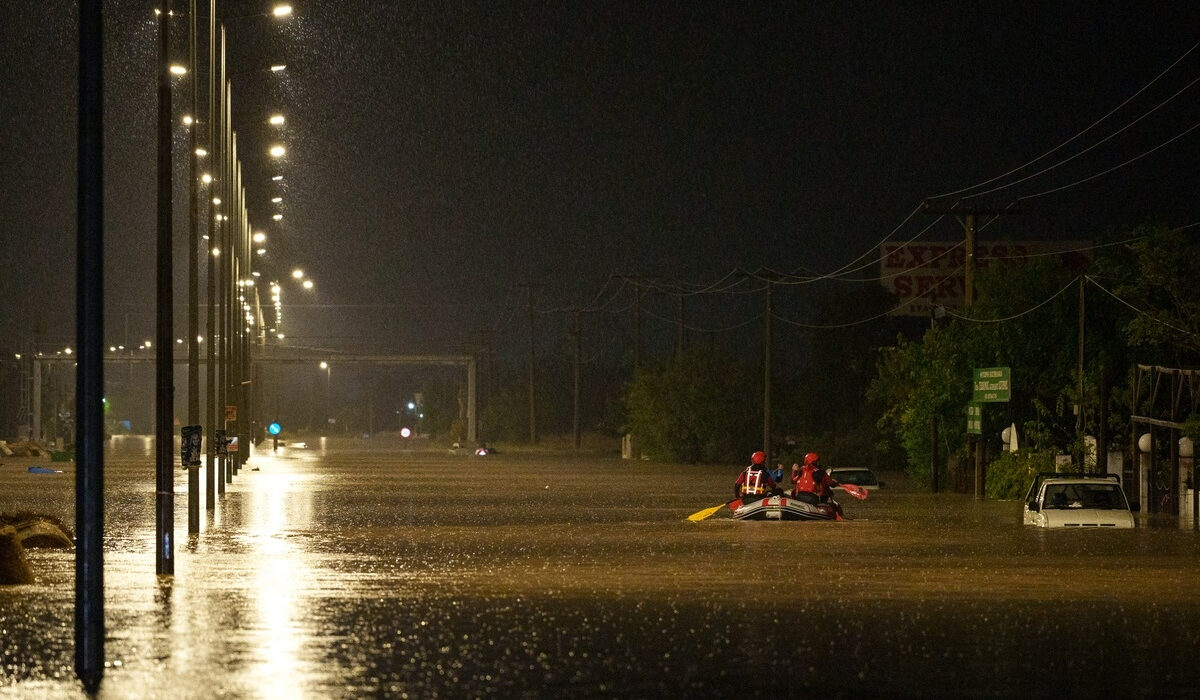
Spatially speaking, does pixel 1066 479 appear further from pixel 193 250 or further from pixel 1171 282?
pixel 193 250

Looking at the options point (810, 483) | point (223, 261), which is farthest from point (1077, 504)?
point (223, 261)

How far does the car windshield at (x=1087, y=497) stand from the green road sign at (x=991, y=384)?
13.6 metres

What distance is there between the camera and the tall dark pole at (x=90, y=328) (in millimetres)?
13789

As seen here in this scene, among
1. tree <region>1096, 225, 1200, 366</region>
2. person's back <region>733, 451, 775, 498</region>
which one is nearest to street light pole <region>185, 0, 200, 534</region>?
person's back <region>733, 451, 775, 498</region>

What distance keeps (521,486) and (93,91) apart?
46.2m

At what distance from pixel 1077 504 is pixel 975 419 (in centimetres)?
1725

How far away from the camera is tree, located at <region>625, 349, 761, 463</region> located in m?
95.9

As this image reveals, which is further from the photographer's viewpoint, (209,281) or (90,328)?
(209,281)

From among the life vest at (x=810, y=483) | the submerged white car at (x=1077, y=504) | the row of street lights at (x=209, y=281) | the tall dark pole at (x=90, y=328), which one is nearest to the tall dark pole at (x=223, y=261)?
the row of street lights at (x=209, y=281)

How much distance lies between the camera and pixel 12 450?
95375 millimetres

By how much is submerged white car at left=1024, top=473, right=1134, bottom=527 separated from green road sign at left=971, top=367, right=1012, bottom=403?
13997 mm

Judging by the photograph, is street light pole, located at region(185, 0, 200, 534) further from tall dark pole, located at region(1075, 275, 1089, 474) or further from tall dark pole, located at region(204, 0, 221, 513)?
tall dark pole, located at region(1075, 275, 1089, 474)

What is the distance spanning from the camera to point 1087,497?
3875cm

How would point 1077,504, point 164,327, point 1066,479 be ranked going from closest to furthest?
point 164,327, point 1066,479, point 1077,504
